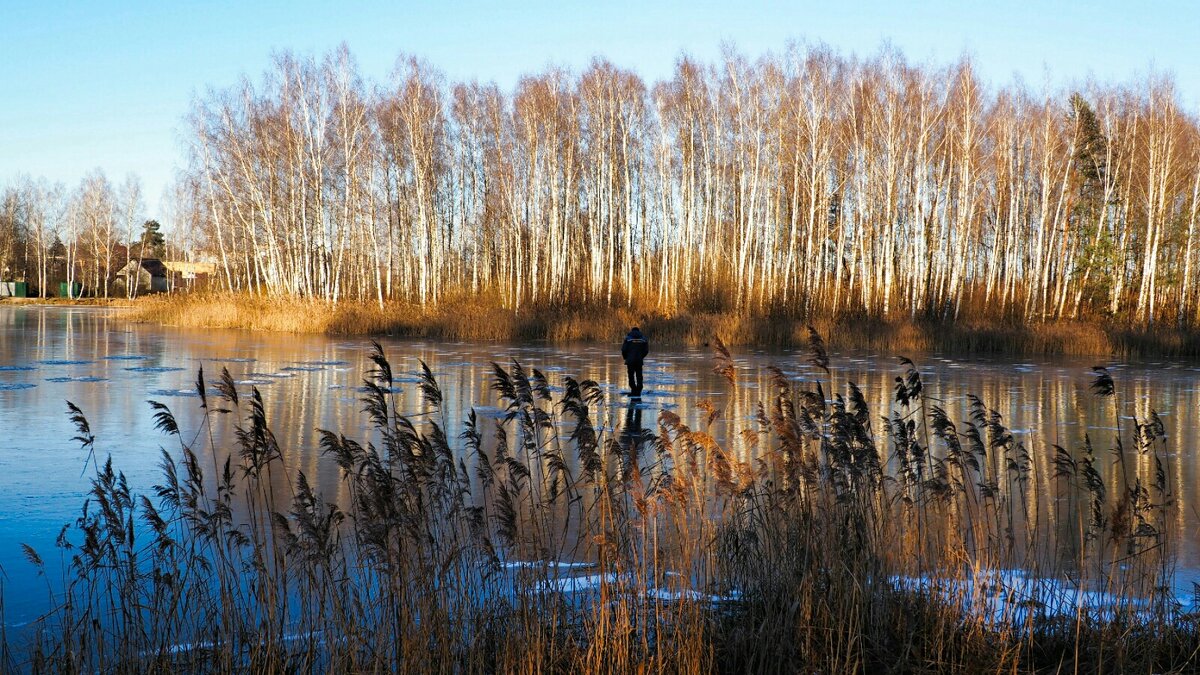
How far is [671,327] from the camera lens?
34.0m

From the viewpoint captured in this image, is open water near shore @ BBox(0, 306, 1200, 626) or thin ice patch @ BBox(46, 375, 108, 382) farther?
thin ice patch @ BBox(46, 375, 108, 382)

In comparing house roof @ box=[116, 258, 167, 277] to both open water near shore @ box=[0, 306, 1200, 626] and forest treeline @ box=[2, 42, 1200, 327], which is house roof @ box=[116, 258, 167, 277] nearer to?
forest treeline @ box=[2, 42, 1200, 327]

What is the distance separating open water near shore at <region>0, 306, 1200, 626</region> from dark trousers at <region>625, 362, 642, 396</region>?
0.23 meters

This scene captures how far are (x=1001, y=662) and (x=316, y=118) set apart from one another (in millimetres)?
39504

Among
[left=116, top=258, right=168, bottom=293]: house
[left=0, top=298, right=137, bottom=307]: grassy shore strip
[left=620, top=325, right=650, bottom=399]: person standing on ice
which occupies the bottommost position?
[left=620, top=325, right=650, bottom=399]: person standing on ice

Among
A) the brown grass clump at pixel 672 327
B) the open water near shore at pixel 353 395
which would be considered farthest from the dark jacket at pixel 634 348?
the brown grass clump at pixel 672 327

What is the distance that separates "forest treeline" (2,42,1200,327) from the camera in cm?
3647

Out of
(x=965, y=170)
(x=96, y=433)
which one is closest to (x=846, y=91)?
(x=965, y=170)

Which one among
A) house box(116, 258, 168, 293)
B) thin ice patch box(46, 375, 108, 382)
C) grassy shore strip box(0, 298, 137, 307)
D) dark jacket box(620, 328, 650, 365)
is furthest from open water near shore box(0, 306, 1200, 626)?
house box(116, 258, 168, 293)

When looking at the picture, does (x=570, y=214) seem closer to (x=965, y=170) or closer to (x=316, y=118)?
(x=316, y=118)

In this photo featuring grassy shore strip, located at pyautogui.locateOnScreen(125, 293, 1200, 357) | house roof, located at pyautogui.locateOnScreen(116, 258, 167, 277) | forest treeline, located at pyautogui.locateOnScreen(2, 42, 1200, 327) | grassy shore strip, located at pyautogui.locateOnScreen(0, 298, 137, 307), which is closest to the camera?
grassy shore strip, located at pyautogui.locateOnScreen(125, 293, 1200, 357)

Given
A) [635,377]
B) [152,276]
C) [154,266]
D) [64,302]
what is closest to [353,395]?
[635,377]

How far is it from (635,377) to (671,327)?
694 inches

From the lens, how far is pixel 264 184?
4641 centimetres
